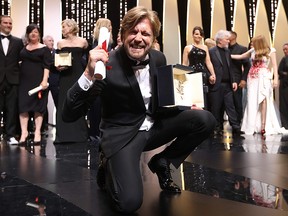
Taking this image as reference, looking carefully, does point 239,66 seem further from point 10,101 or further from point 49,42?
point 10,101

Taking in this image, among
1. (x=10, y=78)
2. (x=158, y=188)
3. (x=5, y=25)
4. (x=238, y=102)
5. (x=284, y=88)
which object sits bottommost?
(x=158, y=188)

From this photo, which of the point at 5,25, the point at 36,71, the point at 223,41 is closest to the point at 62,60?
the point at 36,71

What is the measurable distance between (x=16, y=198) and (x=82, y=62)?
2.40m

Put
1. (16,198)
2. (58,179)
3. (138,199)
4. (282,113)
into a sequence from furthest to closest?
(282,113) → (58,179) → (16,198) → (138,199)

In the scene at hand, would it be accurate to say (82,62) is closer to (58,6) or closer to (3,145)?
(3,145)

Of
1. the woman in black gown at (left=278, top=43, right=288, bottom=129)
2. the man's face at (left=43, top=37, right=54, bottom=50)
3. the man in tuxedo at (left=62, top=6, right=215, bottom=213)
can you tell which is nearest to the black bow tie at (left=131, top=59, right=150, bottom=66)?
the man in tuxedo at (left=62, top=6, right=215, bottom=213)

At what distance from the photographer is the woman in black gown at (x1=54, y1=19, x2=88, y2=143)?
412 cm

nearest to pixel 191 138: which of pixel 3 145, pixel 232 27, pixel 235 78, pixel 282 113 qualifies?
pixel 3 145

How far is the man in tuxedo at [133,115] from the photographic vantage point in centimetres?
176

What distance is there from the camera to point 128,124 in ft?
6.36

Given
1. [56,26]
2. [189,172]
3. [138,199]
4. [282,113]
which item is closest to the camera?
[138,199]

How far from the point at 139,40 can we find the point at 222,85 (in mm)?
3446

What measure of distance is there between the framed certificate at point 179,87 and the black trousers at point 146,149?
10 cm

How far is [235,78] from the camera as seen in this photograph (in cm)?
542
